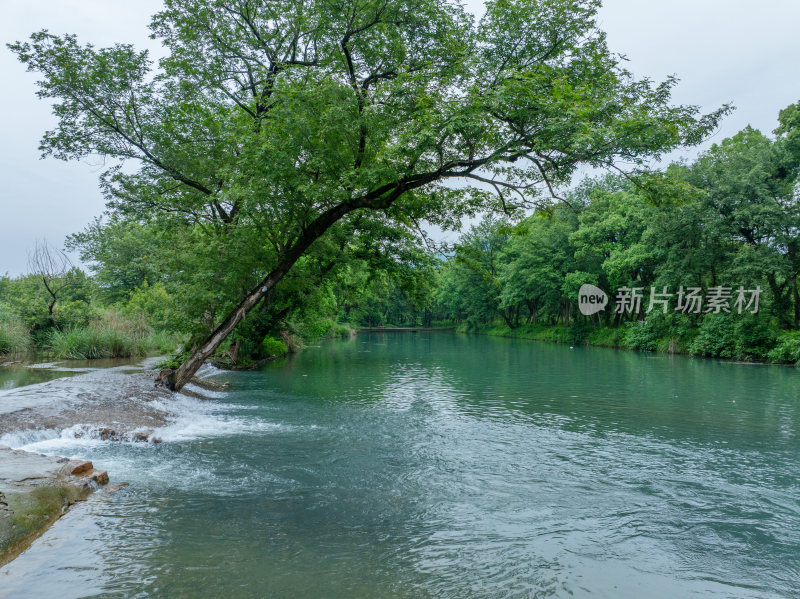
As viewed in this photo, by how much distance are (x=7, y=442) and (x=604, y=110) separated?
13.1 meters

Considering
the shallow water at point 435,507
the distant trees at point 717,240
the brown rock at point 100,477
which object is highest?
the distant trees at point 717,240

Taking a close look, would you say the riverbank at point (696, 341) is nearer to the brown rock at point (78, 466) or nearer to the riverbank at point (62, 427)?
the riverbank at point (62, 427)

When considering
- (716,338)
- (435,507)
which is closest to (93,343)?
(435,507)

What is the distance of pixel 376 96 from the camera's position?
42.2ft

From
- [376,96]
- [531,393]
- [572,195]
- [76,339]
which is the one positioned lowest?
[531,393]

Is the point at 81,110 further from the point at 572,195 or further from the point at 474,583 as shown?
the point at 572,195

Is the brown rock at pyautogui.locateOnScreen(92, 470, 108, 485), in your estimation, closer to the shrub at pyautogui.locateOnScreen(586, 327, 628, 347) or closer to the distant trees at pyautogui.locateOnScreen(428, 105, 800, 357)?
the distant trees at pyautogui.locateOnScreen(428, 105, 800, 357)

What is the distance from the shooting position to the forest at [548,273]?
1673 cm

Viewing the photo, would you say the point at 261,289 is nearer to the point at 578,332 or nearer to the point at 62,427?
the point at 62,427

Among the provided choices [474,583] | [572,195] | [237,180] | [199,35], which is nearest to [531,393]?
[237,180]

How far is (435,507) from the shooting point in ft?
25.3

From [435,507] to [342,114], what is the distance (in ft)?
28.1

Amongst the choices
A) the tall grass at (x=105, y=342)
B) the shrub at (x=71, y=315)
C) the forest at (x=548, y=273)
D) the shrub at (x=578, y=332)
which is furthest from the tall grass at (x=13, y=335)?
the shrub at (x=578, y=332)

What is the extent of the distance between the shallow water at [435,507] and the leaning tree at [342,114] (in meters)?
5.88
